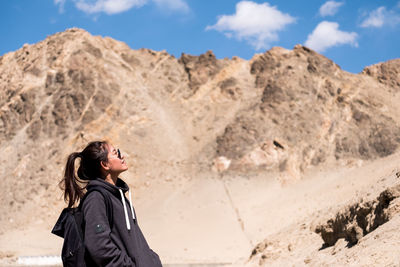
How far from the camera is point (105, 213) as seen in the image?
2.98 metres

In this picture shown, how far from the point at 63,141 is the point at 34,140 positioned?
2.42 meters

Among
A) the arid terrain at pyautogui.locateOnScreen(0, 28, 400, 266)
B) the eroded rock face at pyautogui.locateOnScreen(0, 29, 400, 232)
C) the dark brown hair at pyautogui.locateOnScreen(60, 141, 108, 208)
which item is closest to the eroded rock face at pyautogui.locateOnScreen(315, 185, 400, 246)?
the dark brown hair at pyautogui.locateOnScreen(60, 141, 108, 208)

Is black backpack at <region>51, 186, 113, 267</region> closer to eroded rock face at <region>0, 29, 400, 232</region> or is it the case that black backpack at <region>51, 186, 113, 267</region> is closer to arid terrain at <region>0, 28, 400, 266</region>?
arid terrain at <region>0, 28, 400, 266</region>

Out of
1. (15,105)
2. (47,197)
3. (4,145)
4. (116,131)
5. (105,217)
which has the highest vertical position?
(15,105)

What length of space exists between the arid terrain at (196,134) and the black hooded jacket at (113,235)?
18669 millimetres

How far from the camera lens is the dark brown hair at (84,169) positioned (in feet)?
10.8

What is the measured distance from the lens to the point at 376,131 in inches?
1319

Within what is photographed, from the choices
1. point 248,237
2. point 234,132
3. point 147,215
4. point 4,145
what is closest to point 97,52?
point 4,145

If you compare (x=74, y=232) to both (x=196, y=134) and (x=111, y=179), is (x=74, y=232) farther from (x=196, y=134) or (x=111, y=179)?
(x=196, y=134)

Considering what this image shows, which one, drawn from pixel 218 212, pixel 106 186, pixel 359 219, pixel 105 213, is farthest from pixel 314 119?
pixel 105 213

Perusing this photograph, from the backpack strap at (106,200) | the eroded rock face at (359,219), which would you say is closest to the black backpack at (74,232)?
the backpack strap at (106,200)

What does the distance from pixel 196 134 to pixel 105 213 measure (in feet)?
111

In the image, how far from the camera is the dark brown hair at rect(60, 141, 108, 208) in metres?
3.28

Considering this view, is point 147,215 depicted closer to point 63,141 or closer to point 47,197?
point 47,197
